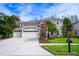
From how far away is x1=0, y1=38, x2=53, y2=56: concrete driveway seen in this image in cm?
660

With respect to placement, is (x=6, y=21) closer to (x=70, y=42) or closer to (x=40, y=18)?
(x=40, y=18)

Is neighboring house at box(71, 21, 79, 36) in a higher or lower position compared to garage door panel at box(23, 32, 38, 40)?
higher

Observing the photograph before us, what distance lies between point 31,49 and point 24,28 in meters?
0.44

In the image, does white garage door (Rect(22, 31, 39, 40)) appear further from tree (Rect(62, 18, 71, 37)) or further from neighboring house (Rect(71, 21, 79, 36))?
neighboring house (Rect(71, 21, 79, 36))

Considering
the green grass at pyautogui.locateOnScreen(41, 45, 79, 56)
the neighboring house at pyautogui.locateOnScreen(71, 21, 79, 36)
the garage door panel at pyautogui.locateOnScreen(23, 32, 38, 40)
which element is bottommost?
the green grass at pyautogui.locateOnScreen(41, 45, 79, 56)

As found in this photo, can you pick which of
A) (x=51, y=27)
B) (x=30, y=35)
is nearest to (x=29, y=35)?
(x=30, y=35)

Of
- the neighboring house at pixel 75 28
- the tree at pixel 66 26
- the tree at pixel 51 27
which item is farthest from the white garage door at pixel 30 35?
the neighboring house at pixel 75 28

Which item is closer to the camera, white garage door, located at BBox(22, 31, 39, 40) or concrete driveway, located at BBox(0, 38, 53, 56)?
concrete driveway, located at BBox(0, 38, 53, 56)

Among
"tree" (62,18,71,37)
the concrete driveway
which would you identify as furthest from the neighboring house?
the concrete driveway

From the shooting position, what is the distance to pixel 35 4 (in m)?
6.60

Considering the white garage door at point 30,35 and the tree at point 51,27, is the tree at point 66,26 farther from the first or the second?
the white garage door at point 30,35

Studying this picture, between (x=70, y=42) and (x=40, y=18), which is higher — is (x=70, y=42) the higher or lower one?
the lower one

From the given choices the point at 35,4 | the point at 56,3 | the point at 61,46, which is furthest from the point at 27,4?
the point at 61,46

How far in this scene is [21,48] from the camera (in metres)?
6.66
